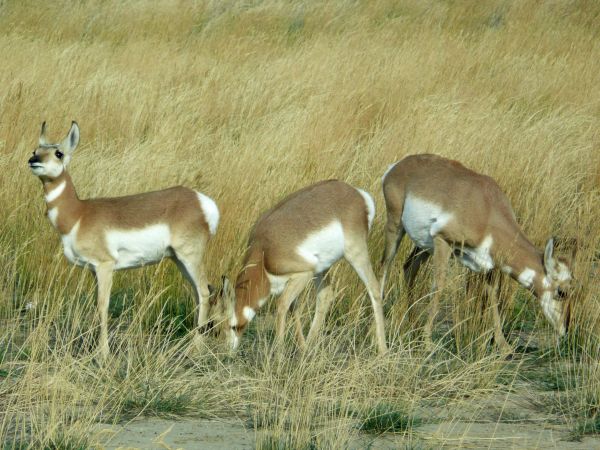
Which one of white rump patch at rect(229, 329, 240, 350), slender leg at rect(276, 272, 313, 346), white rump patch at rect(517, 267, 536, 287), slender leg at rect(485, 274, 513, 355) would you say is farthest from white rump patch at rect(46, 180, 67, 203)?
white rump patch at rect(517, 267, 536, 287)

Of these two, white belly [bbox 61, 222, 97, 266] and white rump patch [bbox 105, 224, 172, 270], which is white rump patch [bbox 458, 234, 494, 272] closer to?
white rump patch [bbox 105, 224, 172, 270]

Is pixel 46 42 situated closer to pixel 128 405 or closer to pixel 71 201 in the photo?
pixel 71 201

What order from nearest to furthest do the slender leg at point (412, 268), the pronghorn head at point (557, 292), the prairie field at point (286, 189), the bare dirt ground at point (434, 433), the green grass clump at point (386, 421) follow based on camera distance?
the bare dirt ground at point (434, 433)
the green grass clump at point (386, 421)
the prairie field at point (286, 189)
the pronghorn head at point (557, 292)
the slender leg at point (412, 268)

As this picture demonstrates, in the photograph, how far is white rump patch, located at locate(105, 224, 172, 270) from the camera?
649 cm

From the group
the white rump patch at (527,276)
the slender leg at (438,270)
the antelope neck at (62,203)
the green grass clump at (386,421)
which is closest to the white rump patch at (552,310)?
the white rump patch at (527,276)

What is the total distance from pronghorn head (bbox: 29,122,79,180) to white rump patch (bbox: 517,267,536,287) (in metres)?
2.70

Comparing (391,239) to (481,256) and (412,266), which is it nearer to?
(412,266)

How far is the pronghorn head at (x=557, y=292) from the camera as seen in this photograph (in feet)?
21.6

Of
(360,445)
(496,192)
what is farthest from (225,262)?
(360,445)

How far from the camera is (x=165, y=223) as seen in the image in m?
6.57

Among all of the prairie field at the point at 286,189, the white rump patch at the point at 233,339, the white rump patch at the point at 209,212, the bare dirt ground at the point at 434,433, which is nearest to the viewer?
the bare dirt ground at the point at 434,433

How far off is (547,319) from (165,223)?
2327 millimetres

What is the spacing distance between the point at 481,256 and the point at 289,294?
1171 mm

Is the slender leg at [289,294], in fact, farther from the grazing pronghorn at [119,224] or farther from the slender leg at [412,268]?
the slender leg at [412,268]
